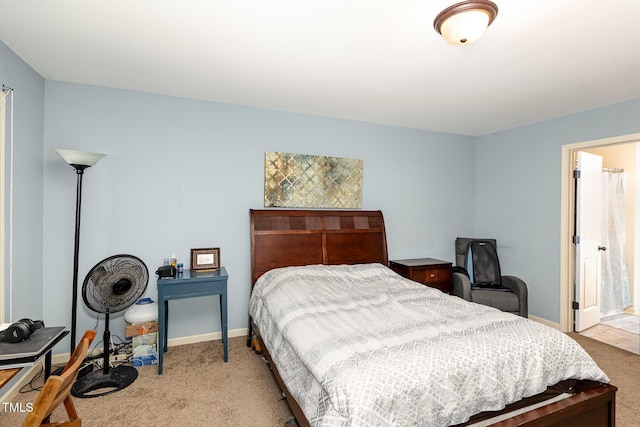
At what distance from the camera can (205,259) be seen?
313 centimetres

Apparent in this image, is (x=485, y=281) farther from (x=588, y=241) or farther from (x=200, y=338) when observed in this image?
(x=200, y=338)

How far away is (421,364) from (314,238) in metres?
2.16

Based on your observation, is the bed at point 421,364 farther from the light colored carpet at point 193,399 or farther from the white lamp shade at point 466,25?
the white lamp shade at point 466,25

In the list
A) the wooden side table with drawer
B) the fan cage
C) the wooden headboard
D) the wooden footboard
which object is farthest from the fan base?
the wooden side table with drawer

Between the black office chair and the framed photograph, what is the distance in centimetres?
276

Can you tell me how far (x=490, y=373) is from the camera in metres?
1.56

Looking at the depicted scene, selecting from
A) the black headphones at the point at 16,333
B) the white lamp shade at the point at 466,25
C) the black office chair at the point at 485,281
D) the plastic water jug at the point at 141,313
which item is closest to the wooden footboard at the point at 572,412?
the black headphones at the point at 16,333

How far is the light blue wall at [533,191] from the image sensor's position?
3470 millimetres

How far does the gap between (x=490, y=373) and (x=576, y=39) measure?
209 cm

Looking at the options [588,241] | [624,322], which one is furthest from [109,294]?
[624,322]

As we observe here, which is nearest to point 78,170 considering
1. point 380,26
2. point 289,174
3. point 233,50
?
point 233,50

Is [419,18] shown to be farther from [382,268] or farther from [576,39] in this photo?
[382,268]

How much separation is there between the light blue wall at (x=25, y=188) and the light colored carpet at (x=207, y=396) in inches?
29.1

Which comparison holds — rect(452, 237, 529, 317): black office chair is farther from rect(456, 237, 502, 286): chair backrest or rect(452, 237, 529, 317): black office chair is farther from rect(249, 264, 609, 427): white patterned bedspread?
rect(249, 264, 609, 427): white patterned bedspread
